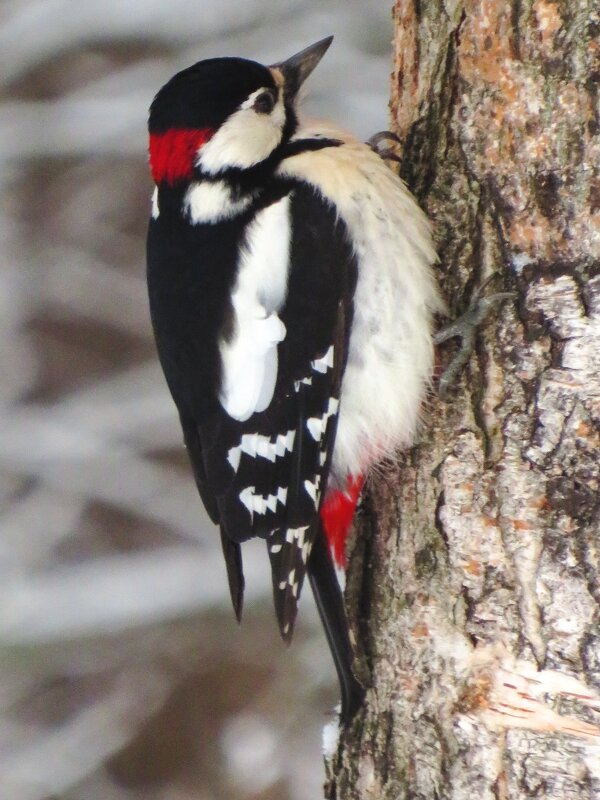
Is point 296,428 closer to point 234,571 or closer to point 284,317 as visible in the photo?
point 284,317

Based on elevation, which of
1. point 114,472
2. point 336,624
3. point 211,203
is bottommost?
point 114,472

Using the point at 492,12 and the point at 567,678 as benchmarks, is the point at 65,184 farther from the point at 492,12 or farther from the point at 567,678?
the point at 567,678

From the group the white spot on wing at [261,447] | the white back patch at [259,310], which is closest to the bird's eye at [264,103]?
the white back patch at [259,310]

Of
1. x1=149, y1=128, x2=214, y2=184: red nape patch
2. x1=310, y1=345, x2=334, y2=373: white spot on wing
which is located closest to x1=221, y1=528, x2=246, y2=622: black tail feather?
x1=310, y1=345, x2=334, y2=373: white spot on wing

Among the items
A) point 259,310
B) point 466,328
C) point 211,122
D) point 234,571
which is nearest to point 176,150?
point 211,122

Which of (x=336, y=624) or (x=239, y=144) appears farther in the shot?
(x=239, y=144)

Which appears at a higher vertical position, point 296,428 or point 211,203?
point 211,203

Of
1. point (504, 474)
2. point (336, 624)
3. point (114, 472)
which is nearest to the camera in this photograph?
point (504, 474)

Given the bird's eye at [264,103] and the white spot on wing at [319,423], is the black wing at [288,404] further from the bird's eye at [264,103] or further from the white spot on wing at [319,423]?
the bird's eye at [264,103]
